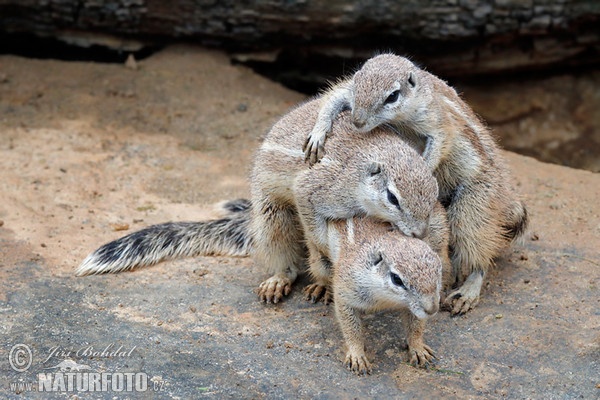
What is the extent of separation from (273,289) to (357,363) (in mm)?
1206

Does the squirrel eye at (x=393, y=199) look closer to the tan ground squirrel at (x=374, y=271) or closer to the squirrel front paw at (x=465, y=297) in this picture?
the tan ground squirrel at (x=374, y=271)

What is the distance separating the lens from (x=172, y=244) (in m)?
6.96

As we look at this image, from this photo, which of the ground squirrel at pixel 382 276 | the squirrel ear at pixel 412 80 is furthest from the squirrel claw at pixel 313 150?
the squirrel ear at pixel 412 80

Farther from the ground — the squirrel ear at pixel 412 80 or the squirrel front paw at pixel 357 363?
the squirrel ear at pixel 412 80

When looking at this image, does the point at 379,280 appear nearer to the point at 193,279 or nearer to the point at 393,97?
the point at 393,97

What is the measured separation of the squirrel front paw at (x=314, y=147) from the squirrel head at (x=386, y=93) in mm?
317

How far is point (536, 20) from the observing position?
924cm

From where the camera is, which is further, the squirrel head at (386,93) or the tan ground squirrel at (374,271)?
the squirrel head at (386,93)

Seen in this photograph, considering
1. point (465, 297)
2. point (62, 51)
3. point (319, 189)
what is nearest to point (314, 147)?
point (319, 189)

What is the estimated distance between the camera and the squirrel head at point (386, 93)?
5.85m

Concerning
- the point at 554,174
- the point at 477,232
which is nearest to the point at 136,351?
the point at 477,232

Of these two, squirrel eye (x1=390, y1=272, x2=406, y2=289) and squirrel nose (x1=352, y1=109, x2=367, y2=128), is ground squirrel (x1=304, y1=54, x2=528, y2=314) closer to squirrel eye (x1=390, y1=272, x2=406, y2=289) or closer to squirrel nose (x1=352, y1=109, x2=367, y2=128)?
squirrel nose (x1=352, y1=109, x2=367, y2=128)

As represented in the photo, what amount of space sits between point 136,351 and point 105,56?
18.9 feet

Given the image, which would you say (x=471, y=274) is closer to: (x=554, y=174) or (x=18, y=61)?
(x=554, y=174)
